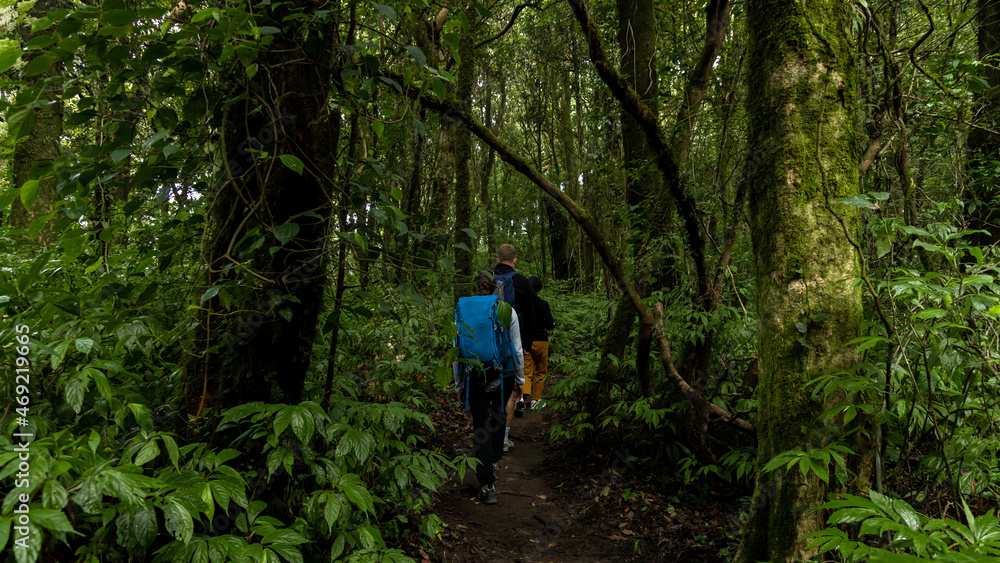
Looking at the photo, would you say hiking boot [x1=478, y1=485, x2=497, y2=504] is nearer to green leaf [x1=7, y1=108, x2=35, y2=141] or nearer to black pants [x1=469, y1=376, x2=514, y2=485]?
black pants [x1=469, y1=376, x2=514, y2=485]

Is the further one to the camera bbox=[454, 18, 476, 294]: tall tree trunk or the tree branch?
bbox=[454, 18, 476, 294]: tall tree trunk

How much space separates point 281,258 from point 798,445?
276cm

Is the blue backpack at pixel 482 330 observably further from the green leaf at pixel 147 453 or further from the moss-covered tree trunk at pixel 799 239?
the green leaf at pixel 147 453

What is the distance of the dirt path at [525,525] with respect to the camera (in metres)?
3.96

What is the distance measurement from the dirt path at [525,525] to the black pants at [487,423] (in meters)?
0.30

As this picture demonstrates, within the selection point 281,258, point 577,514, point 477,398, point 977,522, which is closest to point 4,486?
point 281,258

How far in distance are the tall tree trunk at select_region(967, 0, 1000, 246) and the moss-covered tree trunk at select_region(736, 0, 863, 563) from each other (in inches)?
139

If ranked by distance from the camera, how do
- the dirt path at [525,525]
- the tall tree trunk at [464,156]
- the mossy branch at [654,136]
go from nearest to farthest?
the mossy branch at [654,136] → the dirt path at [525,525] → the tall tree trunk at [464,156]

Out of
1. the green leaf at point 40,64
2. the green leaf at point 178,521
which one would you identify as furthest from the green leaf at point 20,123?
the green leaf at point 178,521

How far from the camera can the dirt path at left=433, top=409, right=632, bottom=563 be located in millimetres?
3961

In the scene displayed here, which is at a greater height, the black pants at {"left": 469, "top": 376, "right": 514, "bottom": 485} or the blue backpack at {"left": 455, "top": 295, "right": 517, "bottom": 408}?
the blue backpack at {"left": 455, "top": 295, "right": 517, "bottom": 408}

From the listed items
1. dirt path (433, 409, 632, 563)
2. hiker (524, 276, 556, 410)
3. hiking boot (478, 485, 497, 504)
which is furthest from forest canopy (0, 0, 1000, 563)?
hiker (524, 276, 556, 410)

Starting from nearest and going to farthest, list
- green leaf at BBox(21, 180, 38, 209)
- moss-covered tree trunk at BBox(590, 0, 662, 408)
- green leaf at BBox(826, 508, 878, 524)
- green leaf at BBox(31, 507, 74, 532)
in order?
green leaf at BBox(31, 507, 74, 532) < green leaf at BBox(826, 508, 878, 524) < green leaf at BBox(21, 180, 38, 209) < moss-covered tree trunk at BBox(590, 0, 662, 408)

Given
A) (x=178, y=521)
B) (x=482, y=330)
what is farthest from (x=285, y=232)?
(x=482, y=330)
